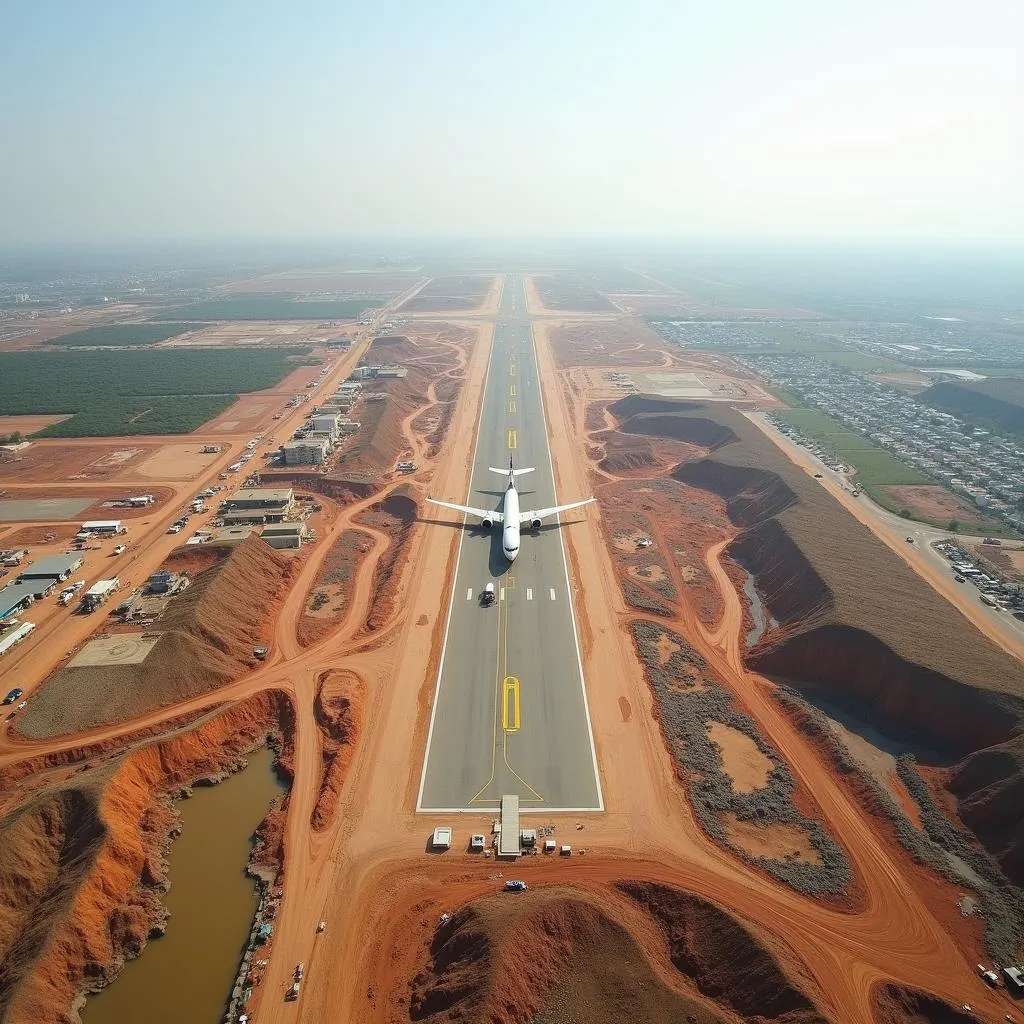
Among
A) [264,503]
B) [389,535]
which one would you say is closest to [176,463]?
[264,503]

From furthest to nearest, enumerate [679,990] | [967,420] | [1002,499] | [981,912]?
1. [967,420]
2. [1002,499]
3. [981,912]
4. [679,990]

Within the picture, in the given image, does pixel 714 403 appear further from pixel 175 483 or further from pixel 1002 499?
pixel 175 483

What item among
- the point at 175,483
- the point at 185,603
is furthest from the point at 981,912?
the point at 175,483

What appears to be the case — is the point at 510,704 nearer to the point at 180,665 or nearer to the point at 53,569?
the point at 180,665

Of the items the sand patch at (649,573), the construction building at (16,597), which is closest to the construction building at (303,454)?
the construction building at (16,597)

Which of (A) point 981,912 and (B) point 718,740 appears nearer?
(A) point 981,912

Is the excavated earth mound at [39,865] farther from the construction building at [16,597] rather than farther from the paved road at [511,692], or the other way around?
the construction building at [16,597]

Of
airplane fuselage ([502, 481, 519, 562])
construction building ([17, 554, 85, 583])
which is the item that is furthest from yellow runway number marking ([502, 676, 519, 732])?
construction building ([17, 554, 85, 583])
